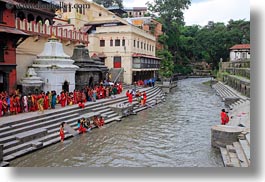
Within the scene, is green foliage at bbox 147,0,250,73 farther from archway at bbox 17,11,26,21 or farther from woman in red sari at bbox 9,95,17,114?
woman in red sari at bbox 9,95,17,114

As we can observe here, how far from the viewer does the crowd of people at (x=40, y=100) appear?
11898 millimetres

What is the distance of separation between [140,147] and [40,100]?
472 cm

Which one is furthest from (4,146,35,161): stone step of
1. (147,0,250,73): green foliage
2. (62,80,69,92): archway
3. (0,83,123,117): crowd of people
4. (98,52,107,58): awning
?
(147,0,250,73): green foliage

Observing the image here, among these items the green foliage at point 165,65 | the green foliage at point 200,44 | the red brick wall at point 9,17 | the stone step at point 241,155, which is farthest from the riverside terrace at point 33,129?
the green foliage at point 200,44

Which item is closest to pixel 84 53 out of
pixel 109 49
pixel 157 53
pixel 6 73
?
pixel 6 73

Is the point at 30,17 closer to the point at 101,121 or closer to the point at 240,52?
the point at 101,121

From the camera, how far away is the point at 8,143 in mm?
9156

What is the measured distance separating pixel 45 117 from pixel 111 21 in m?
16.7

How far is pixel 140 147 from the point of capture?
10.2 metres

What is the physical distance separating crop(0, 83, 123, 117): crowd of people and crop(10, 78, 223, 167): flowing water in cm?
233

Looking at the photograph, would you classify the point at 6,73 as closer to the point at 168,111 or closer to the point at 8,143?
the point at 8,143

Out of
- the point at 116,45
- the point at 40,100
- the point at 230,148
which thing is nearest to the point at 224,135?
the point at 230,148

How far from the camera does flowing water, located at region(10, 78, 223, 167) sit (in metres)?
8.64

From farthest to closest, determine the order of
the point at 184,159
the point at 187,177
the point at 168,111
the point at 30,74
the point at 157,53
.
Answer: the point at 157,53, the point at 168,111, the point at 30,74, the point at 184,159, the point at 187,177
